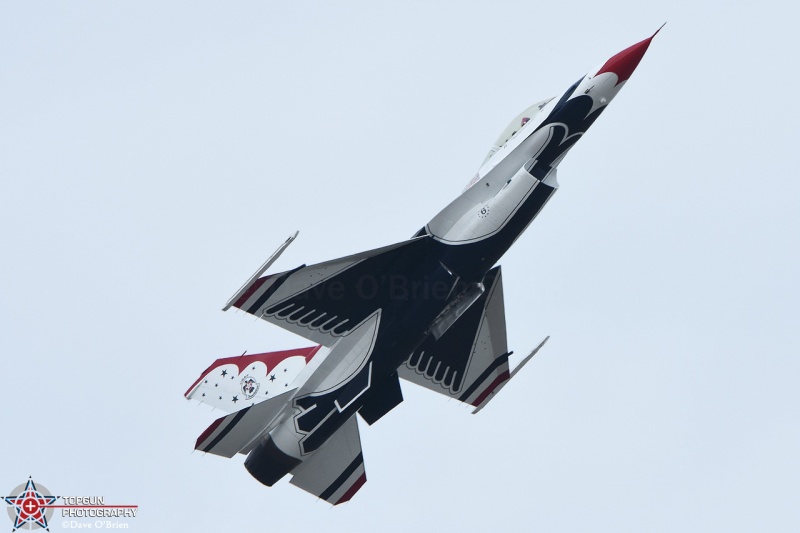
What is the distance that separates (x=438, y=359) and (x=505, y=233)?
18.2ft

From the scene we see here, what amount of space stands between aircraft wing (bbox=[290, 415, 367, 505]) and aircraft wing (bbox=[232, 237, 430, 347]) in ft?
9.28

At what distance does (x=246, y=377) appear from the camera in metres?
28.2

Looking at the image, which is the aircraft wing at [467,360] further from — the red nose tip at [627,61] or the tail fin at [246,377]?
the red nose tip at [627,61]

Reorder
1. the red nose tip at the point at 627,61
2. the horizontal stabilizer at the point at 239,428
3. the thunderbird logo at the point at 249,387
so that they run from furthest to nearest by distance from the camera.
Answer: the thunderbird logo at the point at 249,387, the horizontal stabilizer at the point at 239,428, the red nose tip at the point at 627,61

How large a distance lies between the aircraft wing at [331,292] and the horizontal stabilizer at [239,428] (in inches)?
67.2

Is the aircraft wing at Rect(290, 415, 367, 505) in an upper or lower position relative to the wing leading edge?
lower

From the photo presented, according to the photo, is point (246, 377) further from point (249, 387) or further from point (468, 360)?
point (468, 360)

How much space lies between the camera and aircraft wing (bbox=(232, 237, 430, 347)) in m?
26.4

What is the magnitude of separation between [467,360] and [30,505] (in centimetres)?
1190

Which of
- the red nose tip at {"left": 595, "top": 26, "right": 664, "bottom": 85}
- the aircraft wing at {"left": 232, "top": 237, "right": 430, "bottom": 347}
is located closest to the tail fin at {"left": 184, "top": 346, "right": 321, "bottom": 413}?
the aircraft wing at {"left": 232, "top": 237, "right": 430, "bottom": 347}

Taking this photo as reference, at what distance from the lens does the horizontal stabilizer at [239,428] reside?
26906 mm

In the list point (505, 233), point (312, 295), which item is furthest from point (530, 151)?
point (312, 295)

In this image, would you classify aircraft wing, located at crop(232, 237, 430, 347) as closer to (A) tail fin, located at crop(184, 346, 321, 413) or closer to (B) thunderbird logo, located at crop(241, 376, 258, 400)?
(A) tail fin, located at crop(184, 346, 321, 413)

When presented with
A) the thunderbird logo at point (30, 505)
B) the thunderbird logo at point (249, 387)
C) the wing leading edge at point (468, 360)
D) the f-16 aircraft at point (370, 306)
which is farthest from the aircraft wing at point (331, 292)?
the thunderbird logo at point (30, 505)
